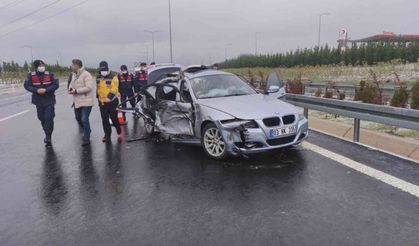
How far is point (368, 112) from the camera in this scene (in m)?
7.41

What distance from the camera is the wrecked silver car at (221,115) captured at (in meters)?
6.26

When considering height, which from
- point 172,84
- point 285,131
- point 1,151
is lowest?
point 1,151

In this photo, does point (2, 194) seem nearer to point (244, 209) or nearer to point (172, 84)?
point (244, 209)

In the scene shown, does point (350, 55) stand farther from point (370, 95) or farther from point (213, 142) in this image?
point (213, 142)

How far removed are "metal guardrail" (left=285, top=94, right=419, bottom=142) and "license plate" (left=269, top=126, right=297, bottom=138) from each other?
1772 millimetres

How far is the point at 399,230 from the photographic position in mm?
3807

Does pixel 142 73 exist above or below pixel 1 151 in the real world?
above

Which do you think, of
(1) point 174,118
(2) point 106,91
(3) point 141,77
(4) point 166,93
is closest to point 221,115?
(1) point 174,118

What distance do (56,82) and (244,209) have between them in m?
6.19

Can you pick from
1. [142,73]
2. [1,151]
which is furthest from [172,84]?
[142,73]

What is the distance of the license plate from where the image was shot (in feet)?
20.4

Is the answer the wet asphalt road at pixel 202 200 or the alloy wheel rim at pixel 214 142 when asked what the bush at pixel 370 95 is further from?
the alloy wheel rim at pixel 214 142

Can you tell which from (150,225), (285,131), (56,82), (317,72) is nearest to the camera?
(150,225)

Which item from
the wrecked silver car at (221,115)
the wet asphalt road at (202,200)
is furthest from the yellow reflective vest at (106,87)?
the wet asphalt road at (202,200)
